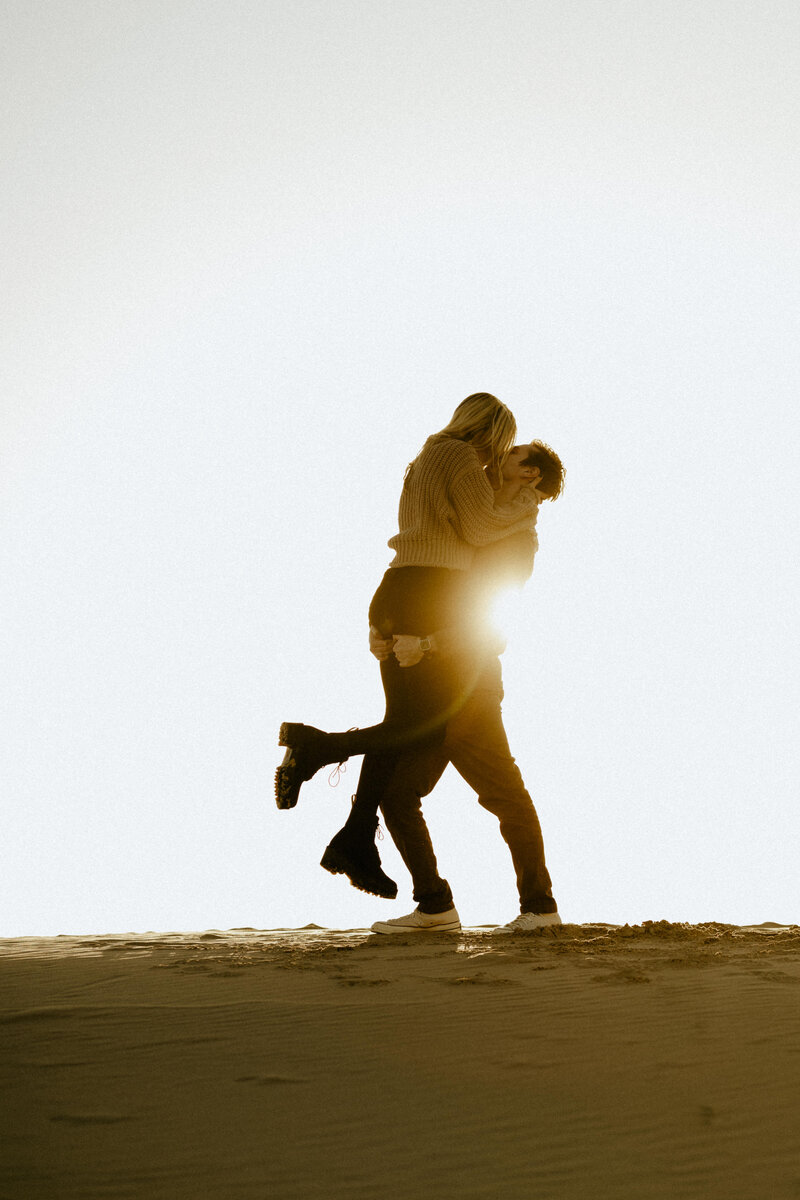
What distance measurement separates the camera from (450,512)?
487cm

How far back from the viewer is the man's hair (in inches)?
202

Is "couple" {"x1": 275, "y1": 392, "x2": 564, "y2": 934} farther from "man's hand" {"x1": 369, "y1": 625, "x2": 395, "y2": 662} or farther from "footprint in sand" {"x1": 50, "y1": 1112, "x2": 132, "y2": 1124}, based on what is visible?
"footprint in sand" {"x1": 50, "y1": 1112, "x2": 132, "y2": 1124}

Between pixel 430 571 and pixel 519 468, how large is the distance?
2.35 ft

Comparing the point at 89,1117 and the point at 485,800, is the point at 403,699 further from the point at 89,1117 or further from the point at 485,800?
the point at 89,1117

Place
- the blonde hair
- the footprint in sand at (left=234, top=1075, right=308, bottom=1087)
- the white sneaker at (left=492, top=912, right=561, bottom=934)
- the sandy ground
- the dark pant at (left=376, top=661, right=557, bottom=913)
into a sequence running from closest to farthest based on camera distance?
the sandy ground < the footprint in sand at (left=234, top=1075, right=308, bottom=1087) < the white sneaker at (left=492, top=912, right=561, bottom=934) < the dark pant at (left=376, top=661, right=557, bottom=913) < the blonde hair

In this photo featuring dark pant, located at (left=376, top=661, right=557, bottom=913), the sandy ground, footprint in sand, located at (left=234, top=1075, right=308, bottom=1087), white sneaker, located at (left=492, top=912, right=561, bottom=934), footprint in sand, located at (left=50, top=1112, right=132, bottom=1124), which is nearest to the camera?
the sandy ground

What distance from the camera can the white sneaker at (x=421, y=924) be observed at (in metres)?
4.77

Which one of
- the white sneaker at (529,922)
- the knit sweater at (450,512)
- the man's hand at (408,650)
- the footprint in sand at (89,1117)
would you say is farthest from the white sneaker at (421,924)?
the footprint in sand at (89,1117)

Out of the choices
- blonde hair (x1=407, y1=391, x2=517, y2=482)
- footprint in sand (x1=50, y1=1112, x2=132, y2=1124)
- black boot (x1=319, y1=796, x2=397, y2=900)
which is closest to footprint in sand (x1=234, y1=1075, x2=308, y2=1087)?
footprint in sand (x1=50, y1=1112, x2=132, y2=1124)

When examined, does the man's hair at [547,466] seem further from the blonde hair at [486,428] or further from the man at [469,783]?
the man at [469,783]

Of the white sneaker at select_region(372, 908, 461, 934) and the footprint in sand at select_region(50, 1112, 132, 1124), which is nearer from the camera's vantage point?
the footprint in sand at select_region(50, 1112, 132, 1124)

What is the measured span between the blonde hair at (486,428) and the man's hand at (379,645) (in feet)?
2.74

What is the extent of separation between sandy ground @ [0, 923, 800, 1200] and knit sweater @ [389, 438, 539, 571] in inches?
71.7

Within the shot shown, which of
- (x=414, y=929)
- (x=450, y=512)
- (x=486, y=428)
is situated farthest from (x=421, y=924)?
(x=486, y=428)
